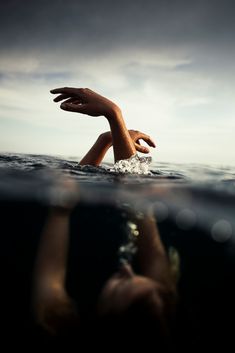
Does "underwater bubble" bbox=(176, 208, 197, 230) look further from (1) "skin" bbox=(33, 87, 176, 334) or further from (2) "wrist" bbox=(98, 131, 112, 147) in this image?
(2) "wrist" bbox=(98, 131, 112, 147)

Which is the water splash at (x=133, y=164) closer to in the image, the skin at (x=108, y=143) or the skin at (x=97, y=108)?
the skin at (x=108, y=143)

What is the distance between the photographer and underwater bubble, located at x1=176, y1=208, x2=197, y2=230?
578 centimetres

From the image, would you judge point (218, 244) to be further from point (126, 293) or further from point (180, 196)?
point (126, 293)

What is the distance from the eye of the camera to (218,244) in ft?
22.0

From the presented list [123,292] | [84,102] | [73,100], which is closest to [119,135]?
[84,102]

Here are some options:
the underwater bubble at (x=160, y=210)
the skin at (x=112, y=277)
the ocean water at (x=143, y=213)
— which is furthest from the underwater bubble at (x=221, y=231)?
the skin at (x=112, y=277)

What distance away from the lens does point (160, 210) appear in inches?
233

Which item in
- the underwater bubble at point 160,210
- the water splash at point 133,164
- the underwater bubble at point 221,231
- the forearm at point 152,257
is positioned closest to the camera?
the forearm at point 152,257

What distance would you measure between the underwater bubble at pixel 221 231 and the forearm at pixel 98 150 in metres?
2.92

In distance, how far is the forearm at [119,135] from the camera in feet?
16.9

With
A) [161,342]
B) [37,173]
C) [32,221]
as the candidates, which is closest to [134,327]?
[161,342]

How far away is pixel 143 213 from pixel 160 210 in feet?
1.21

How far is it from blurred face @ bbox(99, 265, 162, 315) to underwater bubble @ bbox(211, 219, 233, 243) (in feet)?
9.43

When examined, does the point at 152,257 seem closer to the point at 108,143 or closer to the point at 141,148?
the point at 141,148
